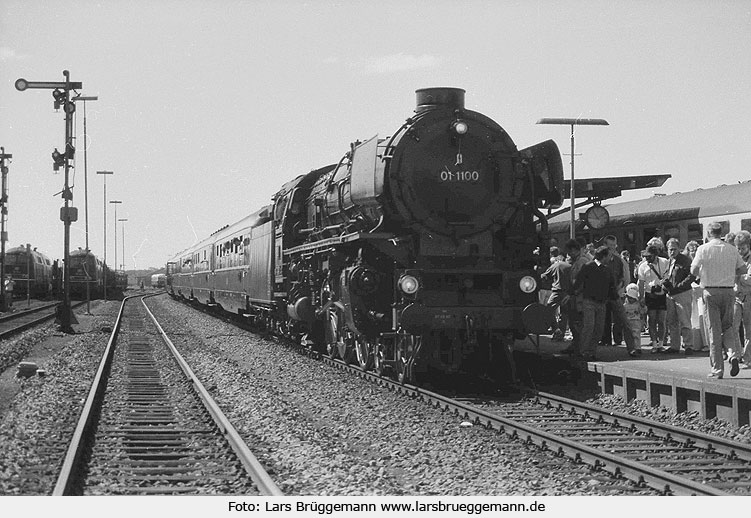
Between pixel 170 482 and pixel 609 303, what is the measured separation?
27.4 feet

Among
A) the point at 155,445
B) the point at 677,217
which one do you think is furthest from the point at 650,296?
the point at 155,445

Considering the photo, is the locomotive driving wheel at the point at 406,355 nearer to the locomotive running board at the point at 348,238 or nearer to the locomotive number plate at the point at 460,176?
the locomotive running board at the point at 348,238

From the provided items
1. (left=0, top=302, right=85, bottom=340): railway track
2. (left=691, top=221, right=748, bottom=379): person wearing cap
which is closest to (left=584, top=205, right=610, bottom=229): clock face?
(left=691, top=221, right=748, bottom=379): person wearing cap

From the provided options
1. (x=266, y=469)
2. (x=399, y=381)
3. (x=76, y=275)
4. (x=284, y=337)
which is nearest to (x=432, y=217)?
(x=399, y=381)

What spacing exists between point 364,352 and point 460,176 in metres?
3.01

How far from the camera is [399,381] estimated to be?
1096 centimetres

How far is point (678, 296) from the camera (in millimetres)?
11594

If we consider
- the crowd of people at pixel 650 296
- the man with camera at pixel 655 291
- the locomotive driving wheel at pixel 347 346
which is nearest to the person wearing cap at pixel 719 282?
the crowd of people at pixel 650 296

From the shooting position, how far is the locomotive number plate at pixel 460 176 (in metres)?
10.8

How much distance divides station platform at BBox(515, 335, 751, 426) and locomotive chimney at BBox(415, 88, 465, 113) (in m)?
3.63

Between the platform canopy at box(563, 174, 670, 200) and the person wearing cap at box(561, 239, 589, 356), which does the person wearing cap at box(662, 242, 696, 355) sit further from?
the platform canopy at box(563, 174, 670, 200)

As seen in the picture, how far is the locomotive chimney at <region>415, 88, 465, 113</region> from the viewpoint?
1123cm
